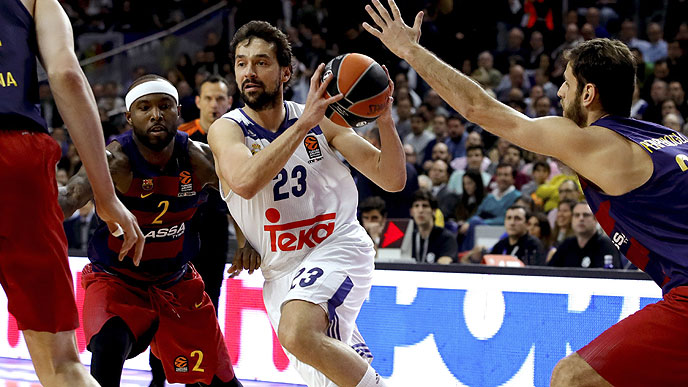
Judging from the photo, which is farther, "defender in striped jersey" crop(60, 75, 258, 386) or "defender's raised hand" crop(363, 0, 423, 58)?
"defender in striped jersey" crop(60, 75, 258, 386)

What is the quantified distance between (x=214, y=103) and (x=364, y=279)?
8.57 feet

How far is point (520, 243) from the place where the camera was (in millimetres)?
7594

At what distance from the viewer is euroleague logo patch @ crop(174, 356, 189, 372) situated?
14.5 feet

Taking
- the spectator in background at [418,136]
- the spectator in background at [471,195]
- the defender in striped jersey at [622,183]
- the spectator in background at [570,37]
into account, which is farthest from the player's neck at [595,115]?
Result: the spectator in background at [570,37]

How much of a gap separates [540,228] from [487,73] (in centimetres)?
503

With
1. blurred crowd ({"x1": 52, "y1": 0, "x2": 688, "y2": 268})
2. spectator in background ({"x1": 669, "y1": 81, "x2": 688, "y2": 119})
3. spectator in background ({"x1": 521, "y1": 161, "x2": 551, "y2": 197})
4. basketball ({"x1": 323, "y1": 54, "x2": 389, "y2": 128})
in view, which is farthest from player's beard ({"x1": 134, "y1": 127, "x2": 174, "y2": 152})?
spectator in background ({"x1": 669, "y1": 81, "x2": 688, "y2": 119})

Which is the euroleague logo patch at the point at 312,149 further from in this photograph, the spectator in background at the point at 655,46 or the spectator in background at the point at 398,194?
the spectator in background at the point at 655,46

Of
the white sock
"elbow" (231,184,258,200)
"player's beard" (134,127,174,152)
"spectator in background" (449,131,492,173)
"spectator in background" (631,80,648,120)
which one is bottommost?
"spectator in background" (449,131,492,173)

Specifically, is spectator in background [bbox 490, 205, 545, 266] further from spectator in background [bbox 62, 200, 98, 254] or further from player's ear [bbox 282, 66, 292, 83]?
spectator in background [bbox 62, 200, 98, 254]

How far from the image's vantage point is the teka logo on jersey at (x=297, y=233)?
4.15 m

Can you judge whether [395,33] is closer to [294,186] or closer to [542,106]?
[294,186]

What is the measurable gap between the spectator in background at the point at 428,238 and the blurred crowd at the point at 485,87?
0.01 meters

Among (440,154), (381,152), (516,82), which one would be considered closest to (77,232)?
(440,154)

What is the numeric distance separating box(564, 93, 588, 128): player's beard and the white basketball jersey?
123cm
